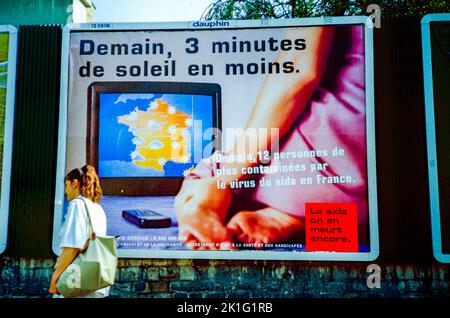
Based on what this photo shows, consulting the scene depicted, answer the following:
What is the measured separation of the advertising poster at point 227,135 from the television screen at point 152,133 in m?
0.01

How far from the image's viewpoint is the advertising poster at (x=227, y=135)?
518cm

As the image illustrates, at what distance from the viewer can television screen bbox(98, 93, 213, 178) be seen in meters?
5.31

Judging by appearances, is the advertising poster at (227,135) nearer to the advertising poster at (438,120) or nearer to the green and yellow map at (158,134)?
the green and yellow map at (158,134)

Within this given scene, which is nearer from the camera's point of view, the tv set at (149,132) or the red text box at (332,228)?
the red text box at (332,228)

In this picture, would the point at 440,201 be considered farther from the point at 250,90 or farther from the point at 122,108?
the point at 122,108

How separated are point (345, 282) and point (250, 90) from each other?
8.60ft

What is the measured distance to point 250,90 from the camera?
209 inches

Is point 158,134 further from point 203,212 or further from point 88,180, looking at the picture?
point 203,212

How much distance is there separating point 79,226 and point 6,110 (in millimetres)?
2154

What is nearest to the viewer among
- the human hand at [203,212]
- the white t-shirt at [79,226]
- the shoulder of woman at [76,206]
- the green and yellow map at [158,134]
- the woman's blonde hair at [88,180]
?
the white t-shirt at [79,226]

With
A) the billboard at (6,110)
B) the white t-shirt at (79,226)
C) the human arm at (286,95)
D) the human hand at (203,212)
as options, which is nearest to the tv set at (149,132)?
the human hand at (203,212)
